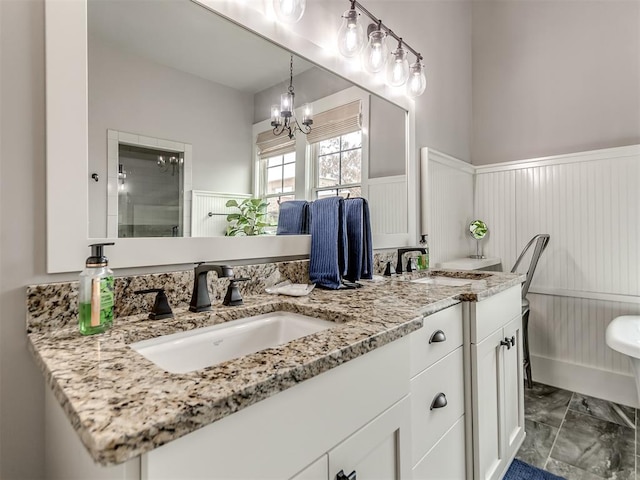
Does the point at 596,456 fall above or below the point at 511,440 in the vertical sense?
below

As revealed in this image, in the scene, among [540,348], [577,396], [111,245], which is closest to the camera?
[111,245]

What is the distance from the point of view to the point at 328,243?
1342 millimetres

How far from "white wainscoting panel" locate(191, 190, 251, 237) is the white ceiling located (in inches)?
14.4

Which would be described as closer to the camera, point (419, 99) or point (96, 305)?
point (96, 305)

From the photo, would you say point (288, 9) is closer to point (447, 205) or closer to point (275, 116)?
point (275, 116)

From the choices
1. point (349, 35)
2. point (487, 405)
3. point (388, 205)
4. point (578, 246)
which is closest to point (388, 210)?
point (388, 205)

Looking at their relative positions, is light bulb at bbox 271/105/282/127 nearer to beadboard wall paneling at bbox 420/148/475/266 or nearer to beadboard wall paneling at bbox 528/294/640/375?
beadboard wall paneling at bbox 420/148/475/266

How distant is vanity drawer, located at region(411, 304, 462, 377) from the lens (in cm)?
100

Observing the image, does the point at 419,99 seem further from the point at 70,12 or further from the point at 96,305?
the point at 96,305

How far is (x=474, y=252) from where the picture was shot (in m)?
2.76

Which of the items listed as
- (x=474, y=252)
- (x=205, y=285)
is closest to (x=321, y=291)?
(x=205, y=285)

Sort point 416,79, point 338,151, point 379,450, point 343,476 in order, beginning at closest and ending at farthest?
point 343,476, point 379,450, point 338,151, point 416,79

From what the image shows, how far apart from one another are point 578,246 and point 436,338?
1917 mm

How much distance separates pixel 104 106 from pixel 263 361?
0.75 metres
